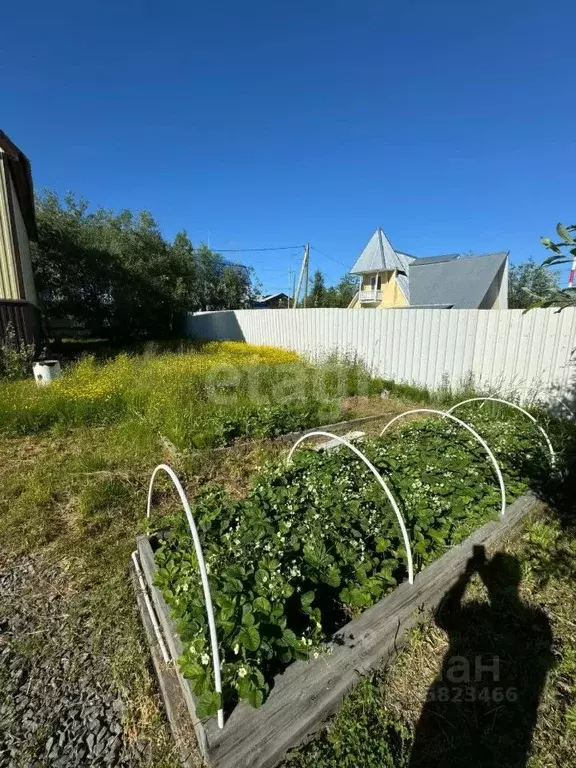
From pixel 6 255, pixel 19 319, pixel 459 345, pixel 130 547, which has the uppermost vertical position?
pixel 6 255

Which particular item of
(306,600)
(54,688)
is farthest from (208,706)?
(54,688)

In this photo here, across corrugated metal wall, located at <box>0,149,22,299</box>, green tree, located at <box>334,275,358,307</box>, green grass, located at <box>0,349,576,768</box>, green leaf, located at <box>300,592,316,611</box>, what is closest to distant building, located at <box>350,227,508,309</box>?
green tree, located at <box>334,275,358,307</box>

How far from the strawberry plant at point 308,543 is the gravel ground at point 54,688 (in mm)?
466

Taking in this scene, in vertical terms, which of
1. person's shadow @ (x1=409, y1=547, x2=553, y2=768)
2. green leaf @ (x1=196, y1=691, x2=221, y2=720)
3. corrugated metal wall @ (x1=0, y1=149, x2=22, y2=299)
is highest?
corrugated metal wall @ (x1=0, y1=149, x2=22, y2=299)

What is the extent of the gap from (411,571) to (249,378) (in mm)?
5032

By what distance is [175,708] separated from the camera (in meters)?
1.43

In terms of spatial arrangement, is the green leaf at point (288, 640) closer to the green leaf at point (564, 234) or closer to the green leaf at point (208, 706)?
the green leaf at point (208, 706)

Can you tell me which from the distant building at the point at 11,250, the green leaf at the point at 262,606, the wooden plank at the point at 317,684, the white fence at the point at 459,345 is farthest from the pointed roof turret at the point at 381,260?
the green leaf at the point at 262,606

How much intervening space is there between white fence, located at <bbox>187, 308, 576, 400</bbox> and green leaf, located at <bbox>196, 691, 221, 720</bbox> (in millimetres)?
4795

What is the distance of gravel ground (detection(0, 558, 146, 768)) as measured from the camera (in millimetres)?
1353

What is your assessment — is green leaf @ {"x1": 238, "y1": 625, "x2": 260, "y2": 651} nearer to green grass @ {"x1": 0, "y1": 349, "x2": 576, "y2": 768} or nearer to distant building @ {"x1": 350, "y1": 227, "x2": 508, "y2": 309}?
green grass @ {"x1": 0, "y1": 349, "x2": 576, "y2": 768}

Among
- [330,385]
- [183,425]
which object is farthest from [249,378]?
[183,425]

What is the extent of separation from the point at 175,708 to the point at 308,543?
0.91 metres

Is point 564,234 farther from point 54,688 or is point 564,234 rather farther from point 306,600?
point 54,688
